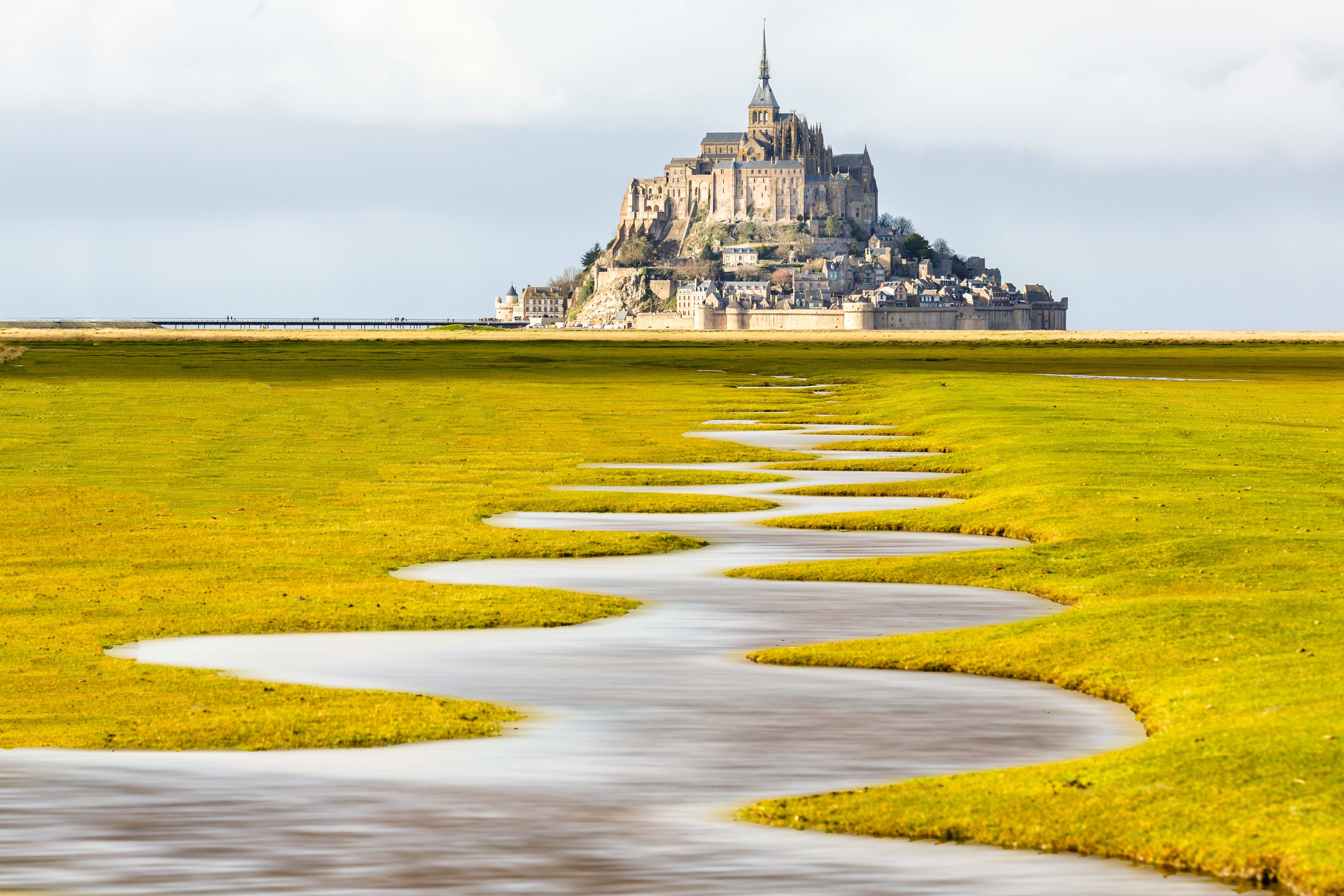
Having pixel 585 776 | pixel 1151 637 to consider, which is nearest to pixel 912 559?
pixel 1151 637

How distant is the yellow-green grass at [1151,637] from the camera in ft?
39.7

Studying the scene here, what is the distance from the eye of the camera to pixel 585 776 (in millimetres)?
13883

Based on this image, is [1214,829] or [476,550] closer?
[1214,829]

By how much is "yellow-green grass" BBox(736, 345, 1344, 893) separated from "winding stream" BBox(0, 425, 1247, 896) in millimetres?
432

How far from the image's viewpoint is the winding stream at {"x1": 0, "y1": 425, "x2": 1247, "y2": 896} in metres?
11.2

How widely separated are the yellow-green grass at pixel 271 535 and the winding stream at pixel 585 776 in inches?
32.2

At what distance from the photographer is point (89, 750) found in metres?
14.6

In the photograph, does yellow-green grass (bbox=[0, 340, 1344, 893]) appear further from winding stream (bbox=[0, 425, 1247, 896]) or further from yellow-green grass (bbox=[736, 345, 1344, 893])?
winding stream (bbox=[0, 425, 1247, 896])

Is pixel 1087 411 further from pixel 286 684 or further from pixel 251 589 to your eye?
pixel 286 684

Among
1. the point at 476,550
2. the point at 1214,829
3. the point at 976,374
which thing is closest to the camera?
the point at 1214,829

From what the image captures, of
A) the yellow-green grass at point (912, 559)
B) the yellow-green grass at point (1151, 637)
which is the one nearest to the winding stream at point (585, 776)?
the yellow-green grass at point (1151, 637)

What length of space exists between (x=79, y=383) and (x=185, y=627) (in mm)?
73583

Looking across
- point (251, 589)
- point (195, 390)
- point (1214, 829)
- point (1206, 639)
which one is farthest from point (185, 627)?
point (195, 390)

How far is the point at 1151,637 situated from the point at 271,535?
1595 cm
